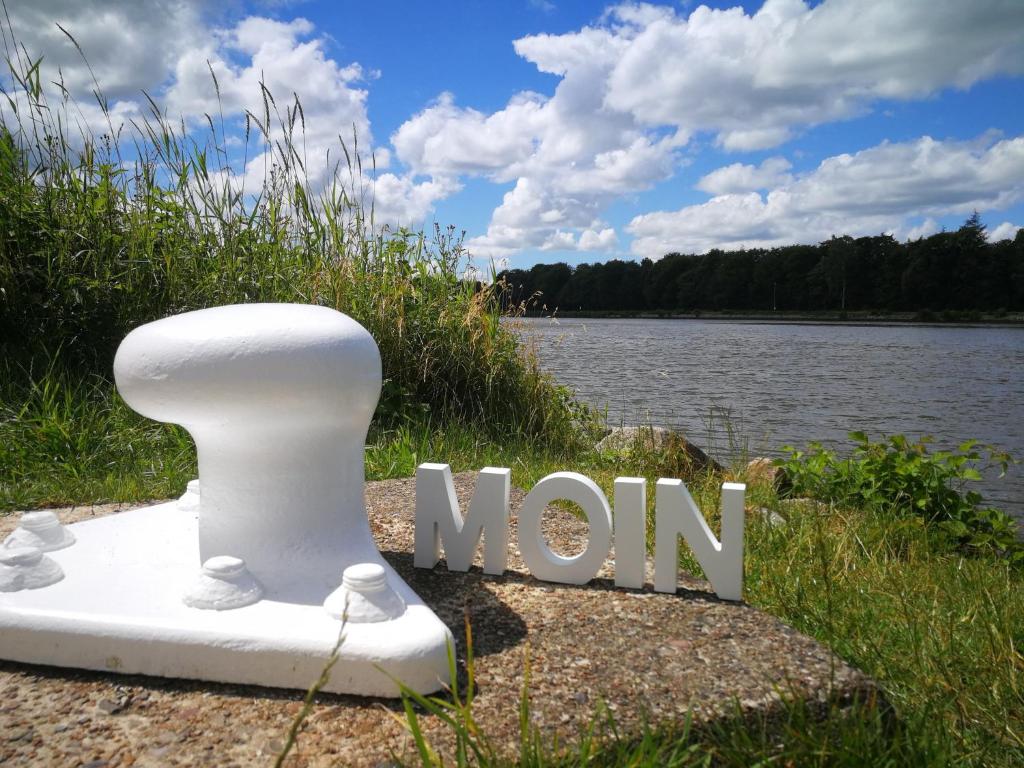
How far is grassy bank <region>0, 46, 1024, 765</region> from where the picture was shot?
9.83 feet

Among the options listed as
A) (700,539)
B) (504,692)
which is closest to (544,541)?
(700,539)

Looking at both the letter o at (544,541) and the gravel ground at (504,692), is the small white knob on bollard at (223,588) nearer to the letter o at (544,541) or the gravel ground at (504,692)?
the gravel ground at (504,692)

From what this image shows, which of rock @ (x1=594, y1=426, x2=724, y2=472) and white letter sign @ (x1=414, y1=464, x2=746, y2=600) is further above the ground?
white letter sign @ (x1=414, y1=464, x2=746, y2=600)

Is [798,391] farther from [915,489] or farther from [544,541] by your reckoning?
[544,541]

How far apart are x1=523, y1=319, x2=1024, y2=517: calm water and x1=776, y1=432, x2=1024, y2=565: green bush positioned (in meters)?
0.59

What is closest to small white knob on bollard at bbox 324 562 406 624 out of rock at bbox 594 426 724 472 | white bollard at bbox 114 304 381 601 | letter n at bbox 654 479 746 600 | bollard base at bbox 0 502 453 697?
bollard base at bbox 0 502 453 697

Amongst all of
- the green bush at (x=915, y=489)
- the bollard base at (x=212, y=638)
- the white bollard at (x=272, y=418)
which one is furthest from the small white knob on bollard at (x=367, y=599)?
the green bush at (x=915, y=489)

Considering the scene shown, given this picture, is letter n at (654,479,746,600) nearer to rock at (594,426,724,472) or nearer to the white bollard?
the white bollard

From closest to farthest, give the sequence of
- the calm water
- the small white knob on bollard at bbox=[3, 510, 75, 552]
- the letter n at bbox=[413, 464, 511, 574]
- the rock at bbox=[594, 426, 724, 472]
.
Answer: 1. the small white knob on bollard at bbox=[3, 510, 75, 552]
2. the letter n at bbox=[413, 464, 511, 574]
3. the rock at bbox=[594, 426, 724, 472]
4. the calm water

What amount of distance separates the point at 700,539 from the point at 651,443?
3.05 m

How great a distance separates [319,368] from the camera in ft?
6.21

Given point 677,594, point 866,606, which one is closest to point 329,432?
point 677,594

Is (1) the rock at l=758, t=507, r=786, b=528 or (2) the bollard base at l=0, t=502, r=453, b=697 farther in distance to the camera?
(1) the rock at l=758, t=507, r=786, b=528

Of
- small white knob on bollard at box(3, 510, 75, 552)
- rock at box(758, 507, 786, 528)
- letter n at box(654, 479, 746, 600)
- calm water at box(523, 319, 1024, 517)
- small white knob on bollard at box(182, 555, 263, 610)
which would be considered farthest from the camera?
calm water at box(523, 319, 1024, 517)
